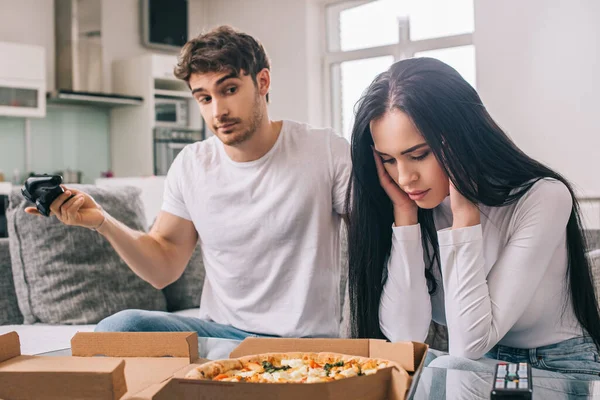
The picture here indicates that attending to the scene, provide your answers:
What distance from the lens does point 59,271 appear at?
95.3 inches

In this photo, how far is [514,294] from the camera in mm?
1289

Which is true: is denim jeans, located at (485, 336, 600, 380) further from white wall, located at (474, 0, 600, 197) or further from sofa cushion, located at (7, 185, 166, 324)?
white wall, located at (474, 0, 600, 197)

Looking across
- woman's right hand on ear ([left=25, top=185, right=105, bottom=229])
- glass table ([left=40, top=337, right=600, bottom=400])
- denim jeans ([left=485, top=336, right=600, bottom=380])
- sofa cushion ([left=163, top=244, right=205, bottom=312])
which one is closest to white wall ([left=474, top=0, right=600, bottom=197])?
sofa cushion ([left=163, top=244, right=205, bottom=312])

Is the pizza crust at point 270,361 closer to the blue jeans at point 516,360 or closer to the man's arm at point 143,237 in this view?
the blue jeans at point 516,360

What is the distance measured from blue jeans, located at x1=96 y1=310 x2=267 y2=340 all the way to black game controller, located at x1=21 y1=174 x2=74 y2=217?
286 millimetres

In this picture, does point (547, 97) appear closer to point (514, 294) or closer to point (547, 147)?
point (547, 147)

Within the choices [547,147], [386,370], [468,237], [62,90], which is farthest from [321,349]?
[62,90]

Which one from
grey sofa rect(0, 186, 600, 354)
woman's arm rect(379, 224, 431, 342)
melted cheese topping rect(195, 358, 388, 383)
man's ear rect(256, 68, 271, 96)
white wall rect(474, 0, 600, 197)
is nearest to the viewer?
melted cheese topping rect(195, 358, 388, 383)

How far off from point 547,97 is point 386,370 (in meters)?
4.11

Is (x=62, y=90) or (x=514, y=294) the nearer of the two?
(x=514, y=294)

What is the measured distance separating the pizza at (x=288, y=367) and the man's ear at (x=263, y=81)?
1105 millimetres

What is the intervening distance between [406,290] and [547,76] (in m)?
3.52

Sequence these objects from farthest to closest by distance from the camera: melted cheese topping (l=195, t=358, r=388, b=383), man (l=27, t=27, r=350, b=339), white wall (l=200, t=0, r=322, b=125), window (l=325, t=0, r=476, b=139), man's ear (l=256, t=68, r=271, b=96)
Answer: white wall (l=200, t=0, r=322, b=125), window (l=325, t=0, r=476, b=139), man's ear (l=256, t=68, r=271, b=96), man (l=27, t=27, r=350, b=339), melted cheese topping (l=195, t=358, r=388, b=383)

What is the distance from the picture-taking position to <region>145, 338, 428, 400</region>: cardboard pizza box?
0.70 metres
